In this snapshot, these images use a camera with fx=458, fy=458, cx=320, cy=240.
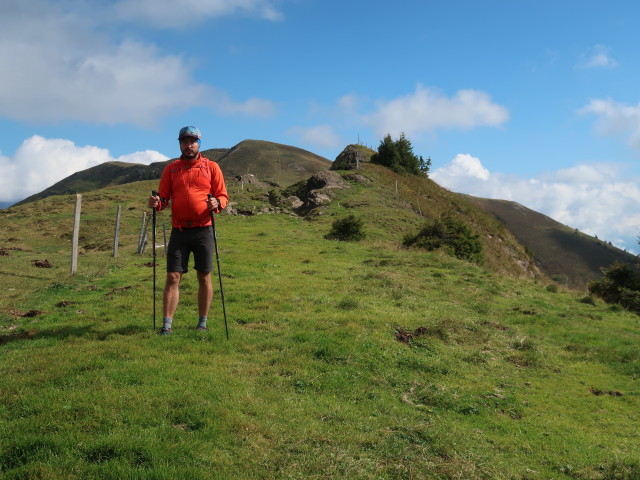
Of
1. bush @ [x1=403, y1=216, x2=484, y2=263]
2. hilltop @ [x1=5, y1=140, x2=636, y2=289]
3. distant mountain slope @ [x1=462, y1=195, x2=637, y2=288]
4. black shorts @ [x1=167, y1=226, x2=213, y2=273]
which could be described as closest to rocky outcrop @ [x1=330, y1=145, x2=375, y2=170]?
hilltop @ [x1=5, y1=140, x2=636, y2=289]

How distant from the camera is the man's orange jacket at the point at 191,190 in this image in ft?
29.9

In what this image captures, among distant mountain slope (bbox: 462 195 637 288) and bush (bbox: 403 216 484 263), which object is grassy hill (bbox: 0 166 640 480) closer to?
bush (bbox: 403 216 484 263)

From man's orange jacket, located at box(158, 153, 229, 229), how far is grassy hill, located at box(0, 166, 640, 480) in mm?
2389

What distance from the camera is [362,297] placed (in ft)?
48.4

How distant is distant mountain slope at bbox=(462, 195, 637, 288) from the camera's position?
391 ft

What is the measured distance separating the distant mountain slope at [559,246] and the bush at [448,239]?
8791cm

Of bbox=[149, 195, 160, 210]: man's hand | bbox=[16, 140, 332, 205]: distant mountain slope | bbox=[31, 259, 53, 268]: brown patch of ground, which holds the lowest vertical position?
bbox=[31, 259, 53, 268]: brown patch of ground

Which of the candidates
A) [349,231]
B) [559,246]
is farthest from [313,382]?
[559,246]

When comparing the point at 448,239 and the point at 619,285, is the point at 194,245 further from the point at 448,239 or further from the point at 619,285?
the point at 619,285

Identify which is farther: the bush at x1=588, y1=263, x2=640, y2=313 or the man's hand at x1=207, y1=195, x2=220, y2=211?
the bush at x1=588, y1=263, x2=640, y2=313

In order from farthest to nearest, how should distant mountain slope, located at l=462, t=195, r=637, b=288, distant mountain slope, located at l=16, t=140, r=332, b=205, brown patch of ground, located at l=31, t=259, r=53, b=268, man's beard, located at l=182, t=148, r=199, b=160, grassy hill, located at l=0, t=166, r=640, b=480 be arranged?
1. distant mountain slope, located at l=16, t=140, r=332, b=205
2. distant mountain slope, located at l=462, t=195, r=637, b=288
3. brown patch of ground, located at l=31, t=259, r=53, b=268
4. man's beard, located at l=182, t=148, r=199, b=160
5. grassy hill, located at l=0, t=166, r=640, b=480

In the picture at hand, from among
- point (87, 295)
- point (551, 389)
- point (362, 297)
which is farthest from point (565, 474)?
point (87, 295)

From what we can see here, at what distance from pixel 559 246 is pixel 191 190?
143616mm

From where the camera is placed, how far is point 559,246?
5246 inches
